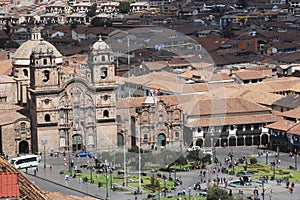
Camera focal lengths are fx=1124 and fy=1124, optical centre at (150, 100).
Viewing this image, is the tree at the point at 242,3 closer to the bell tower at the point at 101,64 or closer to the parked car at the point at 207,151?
the bell tower at the point at 101,64

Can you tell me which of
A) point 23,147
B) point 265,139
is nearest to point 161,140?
point 265,139

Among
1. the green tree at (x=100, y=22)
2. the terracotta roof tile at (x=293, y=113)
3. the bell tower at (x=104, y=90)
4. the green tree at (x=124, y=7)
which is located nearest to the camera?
the bell tower at (x=104, y=90)

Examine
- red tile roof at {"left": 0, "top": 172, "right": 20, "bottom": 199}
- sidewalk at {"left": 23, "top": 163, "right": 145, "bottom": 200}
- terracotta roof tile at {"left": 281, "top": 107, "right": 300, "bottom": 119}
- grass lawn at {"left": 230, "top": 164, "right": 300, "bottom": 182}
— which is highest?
red tile roof at {"left": 0, "top": 172, "right": 20, "bottom": 199}

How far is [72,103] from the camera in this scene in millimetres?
54562

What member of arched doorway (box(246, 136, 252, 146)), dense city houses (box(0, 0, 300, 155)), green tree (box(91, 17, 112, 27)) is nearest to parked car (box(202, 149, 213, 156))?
dense city houses (box(0, 0, 300, 155))

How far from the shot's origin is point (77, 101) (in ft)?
179

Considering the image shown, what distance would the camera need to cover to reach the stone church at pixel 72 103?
54.1m

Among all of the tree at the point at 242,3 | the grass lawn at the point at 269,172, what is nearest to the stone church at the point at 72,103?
the grass lawn at the point at 269,172

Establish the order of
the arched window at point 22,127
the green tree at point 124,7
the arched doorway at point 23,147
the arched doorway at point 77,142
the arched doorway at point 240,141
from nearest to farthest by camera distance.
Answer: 1. the arched window at point 22,127
2. the arched doorway at point 23,147
3. the arched doorway at point 77,142
4. the arched doorway at point 240,141
5. the green tree at point 124,7

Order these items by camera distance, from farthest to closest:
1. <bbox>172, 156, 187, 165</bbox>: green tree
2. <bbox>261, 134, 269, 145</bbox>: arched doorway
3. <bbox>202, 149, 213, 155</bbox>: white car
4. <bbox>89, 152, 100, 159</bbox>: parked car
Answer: <bbox>261, 134, 269, 145</bbox>: arched doorway → <bbox>89, 152, 100, 159</bbox>: parked car → <bbox>202, 149, 213, 155</bbox>: white car → <bbox>172, 156, 187, 165</bbox>: green tree

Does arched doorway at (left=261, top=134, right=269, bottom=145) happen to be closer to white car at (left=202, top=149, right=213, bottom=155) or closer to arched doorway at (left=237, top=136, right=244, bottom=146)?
arched doorway at (left=237, top=136, right=244, bottom=146)

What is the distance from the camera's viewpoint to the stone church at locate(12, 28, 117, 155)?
54.1 meters

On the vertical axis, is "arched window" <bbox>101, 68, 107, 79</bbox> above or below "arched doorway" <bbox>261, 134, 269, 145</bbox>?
above

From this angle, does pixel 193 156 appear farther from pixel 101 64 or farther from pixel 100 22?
pixel 100 22
